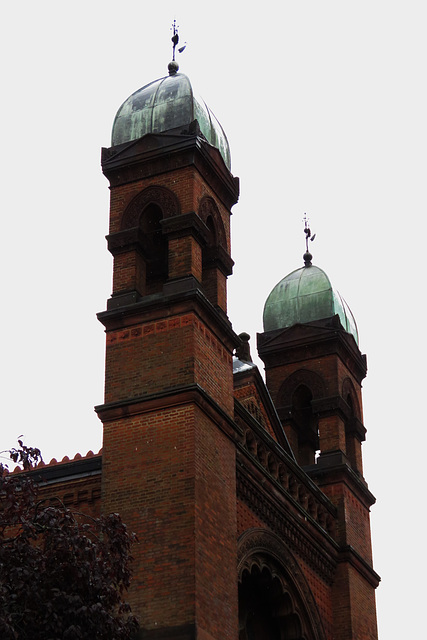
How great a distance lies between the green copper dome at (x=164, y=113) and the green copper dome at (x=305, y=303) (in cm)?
565

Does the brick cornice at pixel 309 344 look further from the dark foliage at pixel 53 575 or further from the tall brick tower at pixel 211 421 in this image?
the dark foliage at pixel 53 575

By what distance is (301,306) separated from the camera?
28.7m

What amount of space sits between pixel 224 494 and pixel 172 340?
2517 millimetres

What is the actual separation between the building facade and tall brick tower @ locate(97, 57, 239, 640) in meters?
0.03

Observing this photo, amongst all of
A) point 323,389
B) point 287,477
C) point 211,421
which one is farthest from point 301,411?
point 211,421

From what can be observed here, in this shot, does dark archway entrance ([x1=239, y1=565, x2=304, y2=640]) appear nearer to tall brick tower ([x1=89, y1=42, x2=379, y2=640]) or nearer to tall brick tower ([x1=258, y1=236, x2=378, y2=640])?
tall brick tower ([x1=89, y1=42, x2=379, y2=640])

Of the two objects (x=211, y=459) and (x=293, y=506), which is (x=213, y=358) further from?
(x=293, y=506)

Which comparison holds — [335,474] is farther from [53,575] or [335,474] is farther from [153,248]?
[53,575]

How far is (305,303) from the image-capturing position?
28703 millimetres

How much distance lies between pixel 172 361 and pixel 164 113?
5.03m

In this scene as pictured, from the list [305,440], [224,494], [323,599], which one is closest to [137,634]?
[224,494]

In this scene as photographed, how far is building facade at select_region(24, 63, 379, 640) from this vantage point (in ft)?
63.1

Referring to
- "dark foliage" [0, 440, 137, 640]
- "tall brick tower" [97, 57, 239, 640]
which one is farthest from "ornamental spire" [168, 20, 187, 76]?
"dark foliage" [0, 440, 137, 640]

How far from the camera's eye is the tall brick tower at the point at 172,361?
61.8 ft
